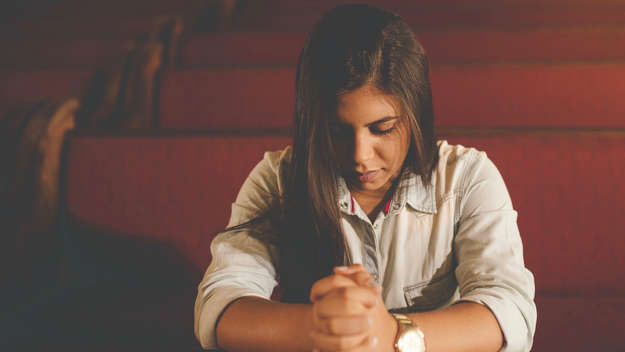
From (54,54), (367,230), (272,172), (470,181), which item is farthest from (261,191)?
(54,54)

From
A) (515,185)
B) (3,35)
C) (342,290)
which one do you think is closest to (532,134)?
(515,185)

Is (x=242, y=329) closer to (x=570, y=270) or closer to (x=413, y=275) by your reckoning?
(x=413, y=275)

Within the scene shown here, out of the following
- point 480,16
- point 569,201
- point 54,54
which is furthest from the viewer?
point 480,16

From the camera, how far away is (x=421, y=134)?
1.61ft

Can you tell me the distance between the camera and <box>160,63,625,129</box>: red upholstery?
0.84 meters

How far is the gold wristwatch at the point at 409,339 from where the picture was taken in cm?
39

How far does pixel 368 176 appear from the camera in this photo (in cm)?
50

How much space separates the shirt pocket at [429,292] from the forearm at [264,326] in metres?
0.18

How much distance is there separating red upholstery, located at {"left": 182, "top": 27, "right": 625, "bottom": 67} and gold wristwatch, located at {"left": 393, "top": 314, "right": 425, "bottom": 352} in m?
0.75

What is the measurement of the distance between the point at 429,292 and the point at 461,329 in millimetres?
139

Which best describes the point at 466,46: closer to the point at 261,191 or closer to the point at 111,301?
the point at 261,191

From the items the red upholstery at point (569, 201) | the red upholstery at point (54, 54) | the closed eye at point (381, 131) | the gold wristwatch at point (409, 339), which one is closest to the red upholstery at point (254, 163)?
the red upholstery at point (569, 201)

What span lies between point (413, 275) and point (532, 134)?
295 mm

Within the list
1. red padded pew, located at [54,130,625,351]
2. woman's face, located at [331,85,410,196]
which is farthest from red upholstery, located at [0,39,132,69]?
woman's face, located at [331,85,410,196]
